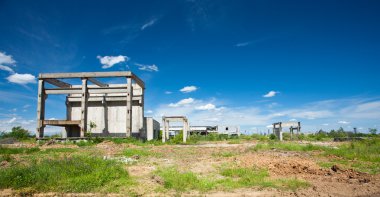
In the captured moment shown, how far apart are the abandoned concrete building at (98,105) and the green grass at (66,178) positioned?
20.8m

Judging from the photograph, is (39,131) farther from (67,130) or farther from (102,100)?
(102,100)

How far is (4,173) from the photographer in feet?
26.6

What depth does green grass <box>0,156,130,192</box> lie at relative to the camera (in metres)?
7.24

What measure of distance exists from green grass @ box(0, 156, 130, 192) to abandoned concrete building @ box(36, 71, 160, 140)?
2082cm

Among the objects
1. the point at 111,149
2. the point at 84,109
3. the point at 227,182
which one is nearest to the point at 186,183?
the point at 227,182

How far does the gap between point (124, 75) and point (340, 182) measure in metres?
24.9

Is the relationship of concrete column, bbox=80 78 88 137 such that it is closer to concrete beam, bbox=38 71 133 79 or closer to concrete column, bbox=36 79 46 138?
concrete beam, bbox=38 71 133 79

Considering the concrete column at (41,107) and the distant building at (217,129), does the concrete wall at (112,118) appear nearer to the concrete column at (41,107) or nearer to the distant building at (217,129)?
the concrete column at (41,107)

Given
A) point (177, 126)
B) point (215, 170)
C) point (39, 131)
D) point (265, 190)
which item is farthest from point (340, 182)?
point (177, 126)

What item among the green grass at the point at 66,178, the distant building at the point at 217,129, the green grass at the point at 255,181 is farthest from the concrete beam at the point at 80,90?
the distant building at the point at 217,129

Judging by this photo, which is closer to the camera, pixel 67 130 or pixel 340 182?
pixel 340 182

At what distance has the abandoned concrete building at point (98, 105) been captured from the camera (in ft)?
97.9

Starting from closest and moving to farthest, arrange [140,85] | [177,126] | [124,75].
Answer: [124,75] < [140,85] < [177,126]

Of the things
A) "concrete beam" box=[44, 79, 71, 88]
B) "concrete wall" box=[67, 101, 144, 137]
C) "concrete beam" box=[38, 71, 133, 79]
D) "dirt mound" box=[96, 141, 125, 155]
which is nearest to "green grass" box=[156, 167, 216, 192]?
"dirt mound" box=[96, 141, 125, 155]
